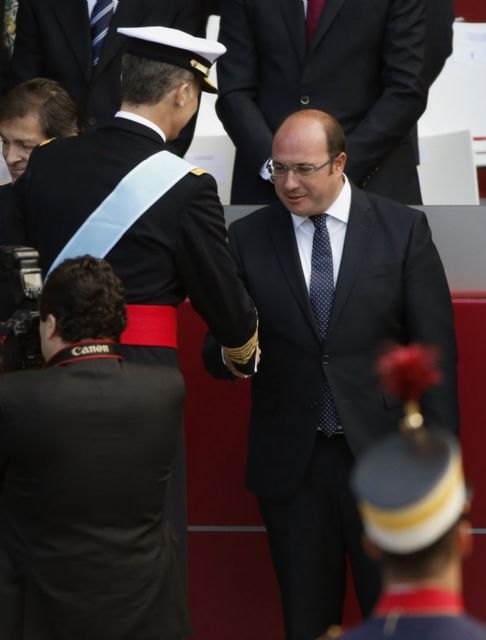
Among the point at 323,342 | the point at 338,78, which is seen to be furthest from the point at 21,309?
the point at 338,78

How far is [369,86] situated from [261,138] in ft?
1.22

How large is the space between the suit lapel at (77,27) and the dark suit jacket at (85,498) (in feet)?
6.58

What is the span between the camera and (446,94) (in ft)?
22.0

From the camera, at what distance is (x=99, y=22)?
5.20 m


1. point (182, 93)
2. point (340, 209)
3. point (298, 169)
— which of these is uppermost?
point (182, 93)

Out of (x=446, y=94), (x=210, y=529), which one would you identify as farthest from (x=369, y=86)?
(x=446, y=94)

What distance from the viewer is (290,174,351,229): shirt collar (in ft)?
13.7

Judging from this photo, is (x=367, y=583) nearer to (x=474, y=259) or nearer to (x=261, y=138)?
(x=474, y=259)

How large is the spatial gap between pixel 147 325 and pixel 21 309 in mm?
302

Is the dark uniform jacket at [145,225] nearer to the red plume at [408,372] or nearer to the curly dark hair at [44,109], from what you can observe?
the curly dark hair at [44,109]

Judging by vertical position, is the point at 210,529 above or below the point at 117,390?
below

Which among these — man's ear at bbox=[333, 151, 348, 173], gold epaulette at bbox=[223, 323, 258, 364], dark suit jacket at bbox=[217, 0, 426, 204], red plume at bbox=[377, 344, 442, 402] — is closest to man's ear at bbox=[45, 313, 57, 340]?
gold epaulette at bbox=[223, 323, 258, 364]

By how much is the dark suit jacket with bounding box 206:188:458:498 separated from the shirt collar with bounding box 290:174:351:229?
0.8 inches

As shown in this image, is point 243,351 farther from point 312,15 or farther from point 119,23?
point 119,23
